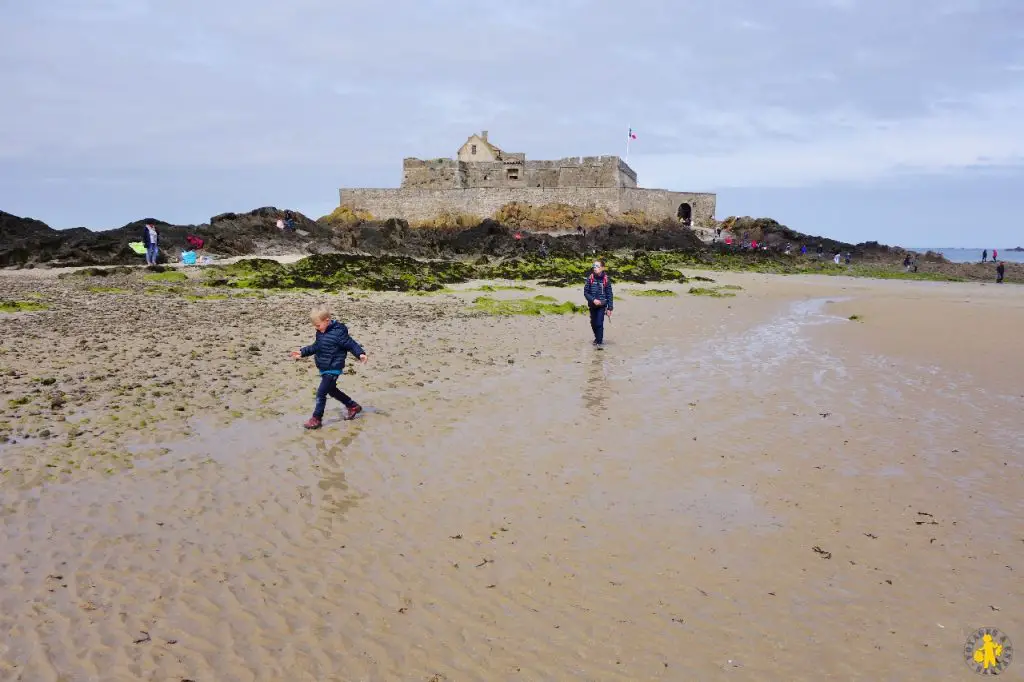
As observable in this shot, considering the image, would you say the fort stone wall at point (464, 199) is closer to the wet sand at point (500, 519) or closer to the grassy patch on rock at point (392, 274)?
the grassy patch on rock at point (392, 274)

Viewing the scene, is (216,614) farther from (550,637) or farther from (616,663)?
(616,663)

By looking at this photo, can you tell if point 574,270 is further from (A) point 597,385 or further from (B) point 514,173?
(B) point 514,173

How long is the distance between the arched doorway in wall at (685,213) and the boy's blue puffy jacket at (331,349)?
5784 cm

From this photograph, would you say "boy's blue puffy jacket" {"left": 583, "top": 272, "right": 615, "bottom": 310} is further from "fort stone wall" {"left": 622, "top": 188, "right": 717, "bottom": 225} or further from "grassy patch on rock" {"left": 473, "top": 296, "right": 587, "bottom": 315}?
"fort stone wall" {"left": 622, "top": 188, "right": 717, "bottom": 225}

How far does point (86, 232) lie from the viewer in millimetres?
35719

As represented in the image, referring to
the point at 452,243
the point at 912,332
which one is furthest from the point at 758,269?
the point at 912,332

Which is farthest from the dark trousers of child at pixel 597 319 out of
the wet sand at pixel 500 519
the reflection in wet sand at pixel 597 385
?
the wet sand at pixel 500 519

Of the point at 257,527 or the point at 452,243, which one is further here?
the point at 452,243

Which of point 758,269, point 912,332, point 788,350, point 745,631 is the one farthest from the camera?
point 758,269

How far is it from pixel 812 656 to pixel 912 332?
15.2 metres

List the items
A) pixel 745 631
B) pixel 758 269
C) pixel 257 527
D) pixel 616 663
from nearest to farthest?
pixel 616 663 → pixel 745 631 → pixel 257 527 → pixel 758 269
